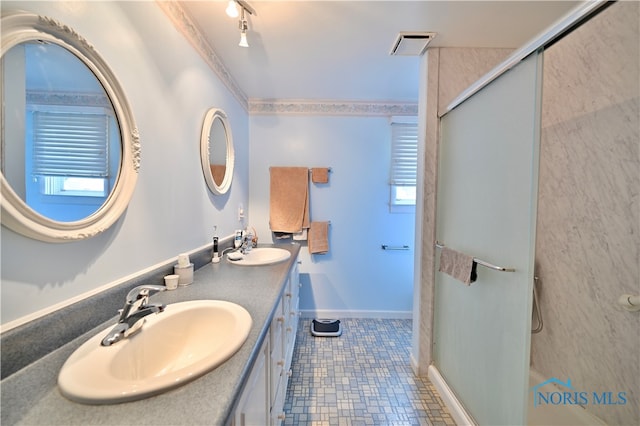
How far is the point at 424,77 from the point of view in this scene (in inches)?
65.3

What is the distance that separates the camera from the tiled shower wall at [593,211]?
1112 mm

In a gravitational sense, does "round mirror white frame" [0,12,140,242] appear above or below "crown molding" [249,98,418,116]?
below

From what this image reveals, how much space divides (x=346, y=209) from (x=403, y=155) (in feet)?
2.78

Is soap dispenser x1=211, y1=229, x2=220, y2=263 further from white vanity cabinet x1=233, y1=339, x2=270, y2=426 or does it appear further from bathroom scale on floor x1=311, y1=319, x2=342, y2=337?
bathroom scale on floor x1=311, y1=319, x2=342, y2=337

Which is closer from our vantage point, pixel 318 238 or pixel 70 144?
pixel 70 144

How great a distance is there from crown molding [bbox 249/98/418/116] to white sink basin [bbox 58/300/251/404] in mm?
2134

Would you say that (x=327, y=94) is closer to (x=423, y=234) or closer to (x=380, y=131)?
(x=380, y=131)

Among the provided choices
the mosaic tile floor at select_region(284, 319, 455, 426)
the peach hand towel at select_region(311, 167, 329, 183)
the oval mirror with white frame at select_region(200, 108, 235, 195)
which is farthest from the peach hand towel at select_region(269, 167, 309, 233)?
the mosaic tile floor at select_region(284, 319, 455, 426)

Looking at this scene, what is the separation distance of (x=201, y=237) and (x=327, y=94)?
1.80m

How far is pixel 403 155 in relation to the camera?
2.49 m

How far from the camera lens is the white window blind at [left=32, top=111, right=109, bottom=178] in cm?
65

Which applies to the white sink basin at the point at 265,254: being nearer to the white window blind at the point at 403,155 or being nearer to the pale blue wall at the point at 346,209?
the pale blue wall at the point at 346,209

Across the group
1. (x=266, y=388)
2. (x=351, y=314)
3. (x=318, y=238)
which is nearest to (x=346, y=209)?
(x=318, y=238)

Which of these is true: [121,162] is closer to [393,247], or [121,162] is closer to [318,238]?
[318,238]
